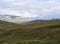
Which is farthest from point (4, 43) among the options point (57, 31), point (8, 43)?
point (57, 31)

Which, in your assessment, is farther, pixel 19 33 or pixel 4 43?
pixel 19 33

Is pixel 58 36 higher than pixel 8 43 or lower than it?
lower

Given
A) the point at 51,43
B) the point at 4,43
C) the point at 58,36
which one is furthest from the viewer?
the point at 58,36

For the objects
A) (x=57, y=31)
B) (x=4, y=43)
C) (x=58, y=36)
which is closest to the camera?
(x=4, y=43)

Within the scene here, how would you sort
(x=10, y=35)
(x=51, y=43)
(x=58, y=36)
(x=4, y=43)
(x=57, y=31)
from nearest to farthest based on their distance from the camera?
(x=51, y=43)
(x=4, y=43)
(x=58, y=36)
(x=57, y=31)
(x=10, y=35)

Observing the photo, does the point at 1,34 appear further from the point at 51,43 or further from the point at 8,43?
the point at 51,43

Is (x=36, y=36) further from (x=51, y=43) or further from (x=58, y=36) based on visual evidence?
(x=51, y=43)

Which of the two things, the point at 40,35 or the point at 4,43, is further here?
the point at 40,35

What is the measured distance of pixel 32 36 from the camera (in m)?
46.3

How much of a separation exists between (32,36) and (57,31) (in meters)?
6.25

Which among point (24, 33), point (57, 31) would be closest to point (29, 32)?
point (24, 33)

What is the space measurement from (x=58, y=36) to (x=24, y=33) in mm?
11551

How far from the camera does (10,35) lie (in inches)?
1949

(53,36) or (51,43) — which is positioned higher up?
(51,43)
